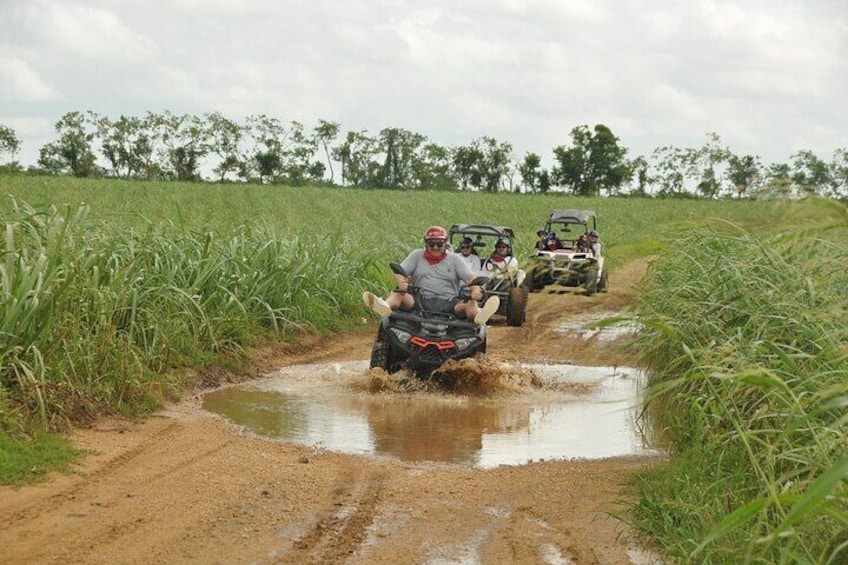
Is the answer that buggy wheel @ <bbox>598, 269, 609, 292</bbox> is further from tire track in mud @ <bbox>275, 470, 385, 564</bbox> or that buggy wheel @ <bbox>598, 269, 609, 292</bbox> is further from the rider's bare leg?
tire track in mud @ <bbox>275, 470, 385, 564</bbox>

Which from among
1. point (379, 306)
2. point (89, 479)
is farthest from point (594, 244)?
point (89, 479)

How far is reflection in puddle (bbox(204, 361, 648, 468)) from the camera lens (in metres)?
8.84

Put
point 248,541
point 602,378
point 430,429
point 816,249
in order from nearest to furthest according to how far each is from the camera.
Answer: point 248,541, point 816,249, point 430,429, point 602,378

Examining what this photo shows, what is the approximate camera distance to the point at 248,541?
590 centimetres

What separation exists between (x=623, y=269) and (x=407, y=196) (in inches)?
1178

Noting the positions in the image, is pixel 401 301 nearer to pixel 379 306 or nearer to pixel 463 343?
pixel 379 306

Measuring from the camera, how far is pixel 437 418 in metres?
10.2

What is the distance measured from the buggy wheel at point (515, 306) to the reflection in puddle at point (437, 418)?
3.69m

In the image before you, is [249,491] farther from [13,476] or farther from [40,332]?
[40,332]

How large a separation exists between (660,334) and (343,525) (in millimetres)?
3762

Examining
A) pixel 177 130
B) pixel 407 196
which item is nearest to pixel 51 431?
pixel 407 196

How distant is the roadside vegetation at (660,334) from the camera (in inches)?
174

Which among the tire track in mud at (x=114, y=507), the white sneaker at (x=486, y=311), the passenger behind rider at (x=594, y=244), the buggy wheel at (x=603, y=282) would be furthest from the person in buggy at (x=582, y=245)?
the tire track in mud at (x=114, y=507)

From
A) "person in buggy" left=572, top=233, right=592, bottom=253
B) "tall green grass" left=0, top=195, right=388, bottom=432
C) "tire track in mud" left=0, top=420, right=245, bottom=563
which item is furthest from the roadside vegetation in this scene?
"person in buggy" left=572, top=233, right=592, bottom=253
